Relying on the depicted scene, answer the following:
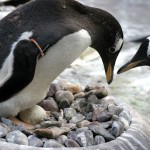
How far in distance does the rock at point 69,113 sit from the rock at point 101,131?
0.44 ft

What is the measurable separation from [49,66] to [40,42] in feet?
0.30

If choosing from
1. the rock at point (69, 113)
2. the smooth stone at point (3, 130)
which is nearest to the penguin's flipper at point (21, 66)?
the smooth stone at point (3, 130)

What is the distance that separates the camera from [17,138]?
4.53 feet

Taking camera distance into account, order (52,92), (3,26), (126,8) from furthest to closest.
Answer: (126,8)
(52,92)
(3,26)

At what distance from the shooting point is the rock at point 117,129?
4.93 ft

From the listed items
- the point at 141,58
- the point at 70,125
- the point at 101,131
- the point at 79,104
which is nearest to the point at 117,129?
the point at 101,131

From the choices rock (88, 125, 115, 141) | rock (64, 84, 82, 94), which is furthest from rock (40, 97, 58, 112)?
rock (88, 125, 115, 141)

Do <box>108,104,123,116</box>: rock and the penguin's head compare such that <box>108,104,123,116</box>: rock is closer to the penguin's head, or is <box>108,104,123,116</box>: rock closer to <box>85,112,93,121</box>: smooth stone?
<box>85,112,93,121</box>: smooth stone

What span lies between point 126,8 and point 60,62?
13.7 feet

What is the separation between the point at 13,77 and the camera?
1475 mm

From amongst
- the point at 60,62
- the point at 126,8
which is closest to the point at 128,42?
the point at 126,8

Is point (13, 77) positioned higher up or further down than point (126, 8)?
higher up

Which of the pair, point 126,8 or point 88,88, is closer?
point 88,88

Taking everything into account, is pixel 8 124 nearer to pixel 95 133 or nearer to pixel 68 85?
pixel 95 133
